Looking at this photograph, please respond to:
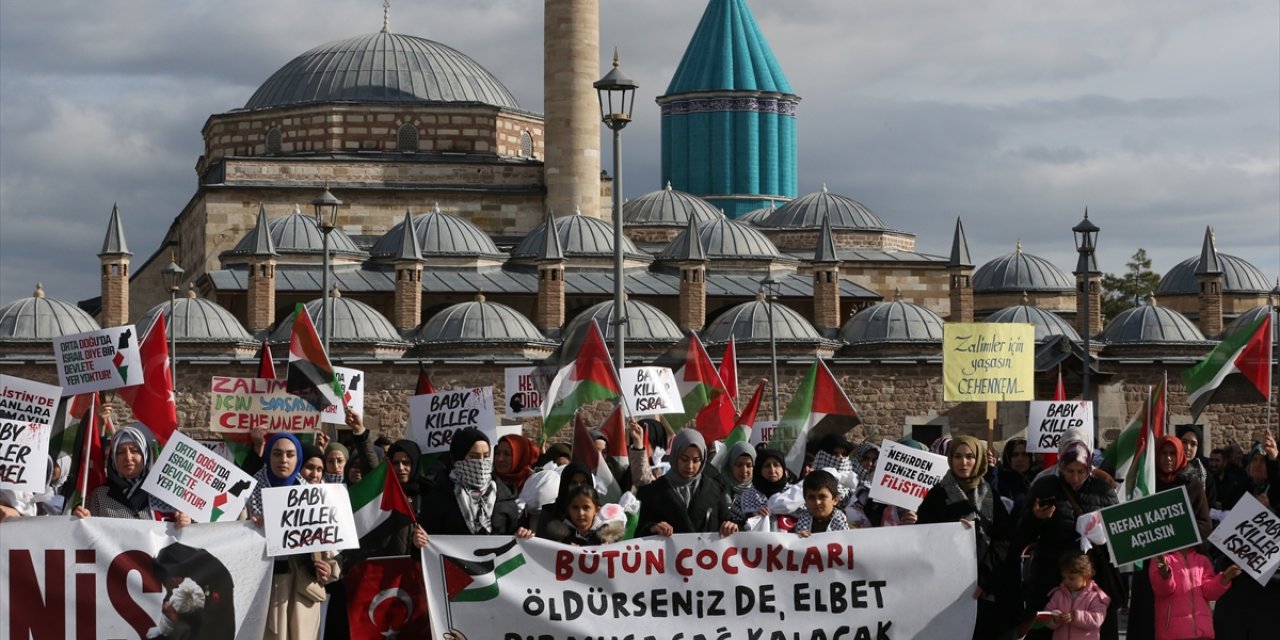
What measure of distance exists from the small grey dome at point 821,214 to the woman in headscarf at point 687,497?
1682 inches

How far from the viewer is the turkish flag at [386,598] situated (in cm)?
980

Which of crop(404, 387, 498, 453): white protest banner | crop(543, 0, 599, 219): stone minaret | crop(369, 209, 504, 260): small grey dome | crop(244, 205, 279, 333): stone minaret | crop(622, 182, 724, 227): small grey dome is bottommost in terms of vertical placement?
→ crop(404, 387, 498, 453): white protest banner

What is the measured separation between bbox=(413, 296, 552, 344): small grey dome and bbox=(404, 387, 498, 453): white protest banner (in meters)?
26.9

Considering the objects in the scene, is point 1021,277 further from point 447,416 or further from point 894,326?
point 447,416

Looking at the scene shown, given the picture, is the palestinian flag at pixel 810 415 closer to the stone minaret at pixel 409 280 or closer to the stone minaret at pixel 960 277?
the stone minaret at pixel 409 280

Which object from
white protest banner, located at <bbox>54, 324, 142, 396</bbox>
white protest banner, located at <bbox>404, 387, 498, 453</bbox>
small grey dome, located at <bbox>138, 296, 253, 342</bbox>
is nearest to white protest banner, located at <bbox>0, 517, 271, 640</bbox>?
white protest banner, located at <bbox>404, 387, 498, 453</bbox>

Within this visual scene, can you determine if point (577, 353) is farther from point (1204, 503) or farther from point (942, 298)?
point (942, 298)

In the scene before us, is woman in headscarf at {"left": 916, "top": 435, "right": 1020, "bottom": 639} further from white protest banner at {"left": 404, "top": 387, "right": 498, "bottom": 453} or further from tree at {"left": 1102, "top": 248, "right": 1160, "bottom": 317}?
tree at {"left": 1102, "top": 248, "right": 1160, "bottom": 317}

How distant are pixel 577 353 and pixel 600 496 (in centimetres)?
525

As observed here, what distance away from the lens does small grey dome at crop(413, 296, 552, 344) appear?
132 ft

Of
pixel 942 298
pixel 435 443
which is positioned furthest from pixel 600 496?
pixel 942 298

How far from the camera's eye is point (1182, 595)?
978cm

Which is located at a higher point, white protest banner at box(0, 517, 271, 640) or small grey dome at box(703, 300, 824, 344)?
small grey dome at box(703, 300, 824, 344)

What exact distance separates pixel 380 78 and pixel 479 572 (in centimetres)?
4316
